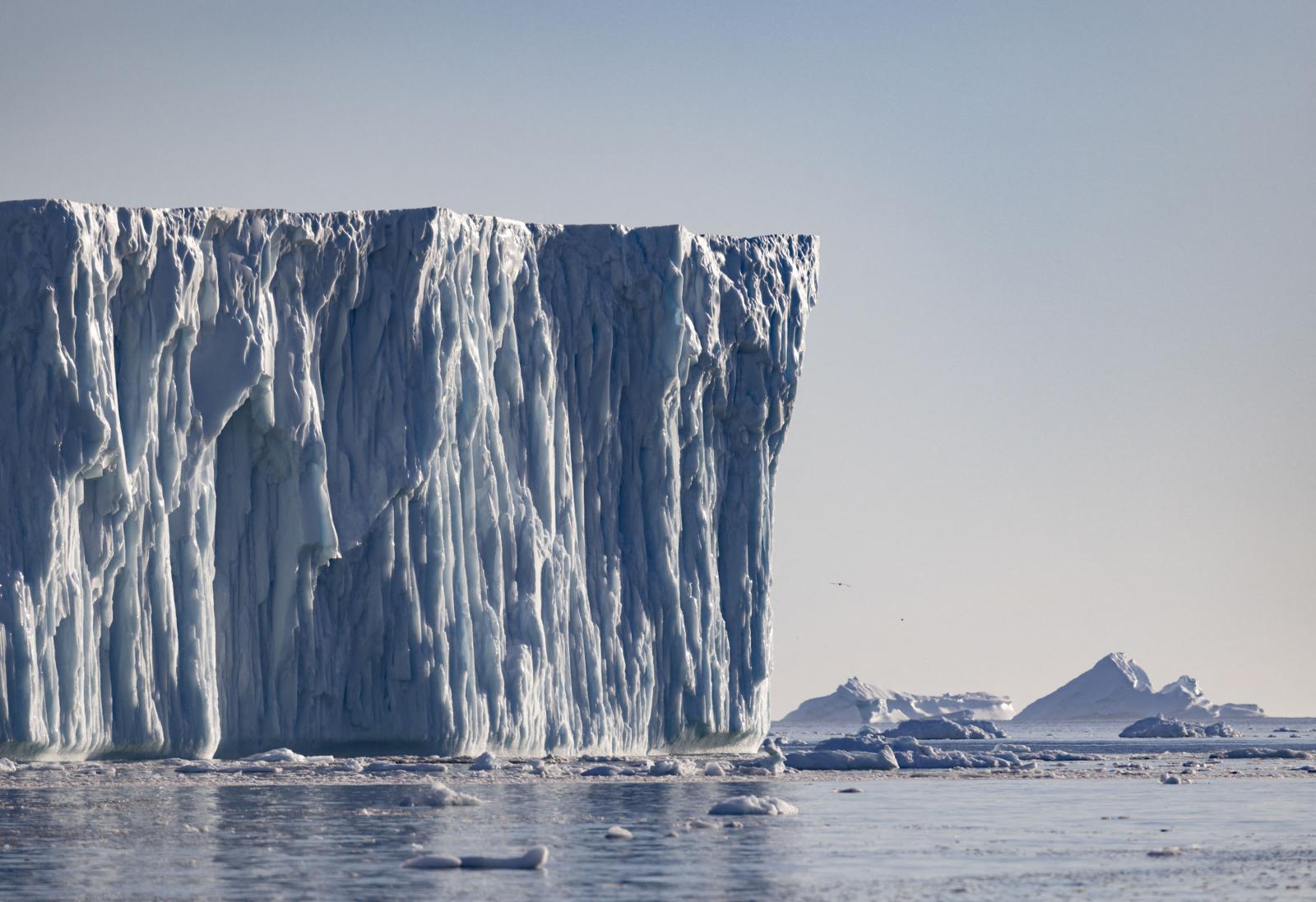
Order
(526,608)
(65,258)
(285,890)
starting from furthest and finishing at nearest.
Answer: (526,608) < (65,258) < (285,890)

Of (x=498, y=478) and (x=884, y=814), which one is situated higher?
(x=498, y=478)

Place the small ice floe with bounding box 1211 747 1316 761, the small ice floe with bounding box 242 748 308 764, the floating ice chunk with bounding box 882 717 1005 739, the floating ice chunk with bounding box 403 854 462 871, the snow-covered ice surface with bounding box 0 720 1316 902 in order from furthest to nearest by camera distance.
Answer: the floating ice chunk with bounding box 882 717 1005 739
the small ice floe with bounding box 1211 747 1316 761
the small ice floe with bounding box 242 748 308 764
the floating ice chunk with bounding box 403 854 462 871
the snow-covered ice surface with bounding box 0 720 1316 902

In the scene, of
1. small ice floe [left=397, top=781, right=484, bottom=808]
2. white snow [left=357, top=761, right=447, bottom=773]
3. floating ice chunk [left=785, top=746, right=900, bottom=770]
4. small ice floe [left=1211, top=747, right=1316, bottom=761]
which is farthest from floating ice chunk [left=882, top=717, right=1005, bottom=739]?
small ice floe [left=397, top=781, right=484, bottom=808]

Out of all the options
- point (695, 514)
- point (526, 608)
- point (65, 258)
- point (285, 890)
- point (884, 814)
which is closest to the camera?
point (285, 890)

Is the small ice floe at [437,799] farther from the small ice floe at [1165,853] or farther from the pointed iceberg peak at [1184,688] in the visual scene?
the pointed iceberg peak at [1184,688]

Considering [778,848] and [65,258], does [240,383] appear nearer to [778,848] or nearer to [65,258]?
[65,258]


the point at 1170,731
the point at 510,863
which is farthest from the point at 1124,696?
the point at 510,863

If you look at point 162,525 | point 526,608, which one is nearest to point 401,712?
point 526,608

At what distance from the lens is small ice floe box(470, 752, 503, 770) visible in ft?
106

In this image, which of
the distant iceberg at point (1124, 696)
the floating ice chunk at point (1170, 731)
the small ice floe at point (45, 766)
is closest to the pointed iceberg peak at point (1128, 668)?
the distant iceberg at point (1124, 696)

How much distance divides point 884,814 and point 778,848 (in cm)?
513

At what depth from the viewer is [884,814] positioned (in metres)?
24.8

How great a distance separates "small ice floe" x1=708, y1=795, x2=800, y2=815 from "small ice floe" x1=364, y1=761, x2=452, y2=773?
8791mm

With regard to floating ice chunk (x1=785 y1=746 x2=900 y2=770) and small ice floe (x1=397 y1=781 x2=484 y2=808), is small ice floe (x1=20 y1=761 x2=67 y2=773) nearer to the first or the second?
small ice floe (x1=397 y1=781 x2=484 y2=808)
